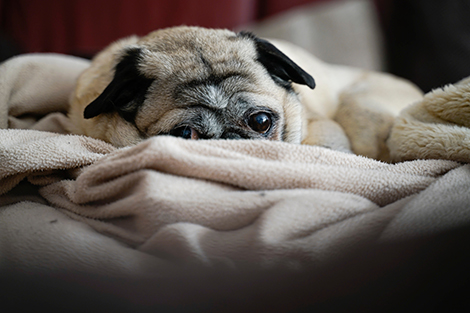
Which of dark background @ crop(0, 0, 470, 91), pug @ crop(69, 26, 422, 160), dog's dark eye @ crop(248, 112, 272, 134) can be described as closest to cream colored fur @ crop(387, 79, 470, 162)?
pug @ crop(69, 26, 422, 160)

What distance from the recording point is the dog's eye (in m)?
1.08

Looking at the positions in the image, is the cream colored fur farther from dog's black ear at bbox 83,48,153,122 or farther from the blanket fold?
dog's black ear at bbox 83,48,153,122

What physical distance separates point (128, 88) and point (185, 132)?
0.29 metres

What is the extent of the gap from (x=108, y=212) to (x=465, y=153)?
971 mm

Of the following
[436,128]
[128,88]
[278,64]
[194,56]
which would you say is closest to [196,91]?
[194,56]

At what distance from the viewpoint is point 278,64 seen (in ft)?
4.25

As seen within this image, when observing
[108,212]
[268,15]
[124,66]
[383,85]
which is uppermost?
[268,15]

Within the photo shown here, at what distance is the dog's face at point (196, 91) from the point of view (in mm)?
1093

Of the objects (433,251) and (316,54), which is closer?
(433,251)

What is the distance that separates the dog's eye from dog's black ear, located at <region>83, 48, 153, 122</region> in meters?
0.19

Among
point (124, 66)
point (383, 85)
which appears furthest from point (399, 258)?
point (383, 85)

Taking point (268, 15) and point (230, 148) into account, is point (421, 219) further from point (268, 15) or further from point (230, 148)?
point (268, 15)

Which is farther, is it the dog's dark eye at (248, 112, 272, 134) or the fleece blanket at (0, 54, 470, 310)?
the dog's dark eye at (248, 112, 272, 134)

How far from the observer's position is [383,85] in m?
1.93
